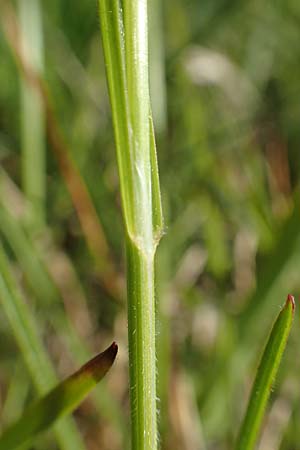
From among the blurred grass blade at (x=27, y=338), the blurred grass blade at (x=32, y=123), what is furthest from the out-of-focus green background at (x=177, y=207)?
the blurred grass blade at (x=27, y=338)

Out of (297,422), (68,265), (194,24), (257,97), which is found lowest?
(297,422)

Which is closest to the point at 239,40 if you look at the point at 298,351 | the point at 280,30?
the point at 280,30

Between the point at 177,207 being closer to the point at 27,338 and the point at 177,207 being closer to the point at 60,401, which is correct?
the point at 27,338

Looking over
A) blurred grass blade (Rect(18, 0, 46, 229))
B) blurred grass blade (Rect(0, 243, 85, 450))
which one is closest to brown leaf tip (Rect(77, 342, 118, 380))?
blurred grass blade (Rect(0, 243, 85, 450))

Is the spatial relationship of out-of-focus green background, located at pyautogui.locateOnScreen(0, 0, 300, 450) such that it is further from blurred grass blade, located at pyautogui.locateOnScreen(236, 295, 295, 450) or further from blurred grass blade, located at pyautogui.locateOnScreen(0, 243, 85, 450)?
blurred grass blade, located at pyautogui.locateOnScreen(236, 295, 295, 450)

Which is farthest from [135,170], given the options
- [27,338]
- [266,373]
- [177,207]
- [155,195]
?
[177,207]

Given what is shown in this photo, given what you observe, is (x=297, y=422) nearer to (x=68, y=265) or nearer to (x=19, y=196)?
(x=68, y=265)

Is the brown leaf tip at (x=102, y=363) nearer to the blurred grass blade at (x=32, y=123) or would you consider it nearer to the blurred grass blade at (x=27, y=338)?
the blurred grass blade at (x=27, y=338)
